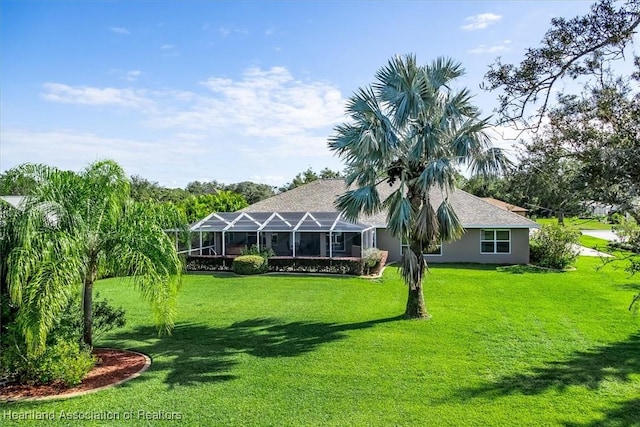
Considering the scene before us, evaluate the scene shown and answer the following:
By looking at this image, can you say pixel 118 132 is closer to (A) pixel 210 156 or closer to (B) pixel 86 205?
(A) pixel 210 156

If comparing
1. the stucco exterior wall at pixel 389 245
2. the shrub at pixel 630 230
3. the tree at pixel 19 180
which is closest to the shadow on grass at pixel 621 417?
the shrub at pixel 630 230

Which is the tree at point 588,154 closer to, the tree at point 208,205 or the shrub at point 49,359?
the shrub at point 49,359

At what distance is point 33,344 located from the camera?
699 centimetres

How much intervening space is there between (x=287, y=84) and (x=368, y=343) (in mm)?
11170

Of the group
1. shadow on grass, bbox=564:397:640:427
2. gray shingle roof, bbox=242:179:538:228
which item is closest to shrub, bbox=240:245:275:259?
gray shingle roof, bbox=242:179:538:228

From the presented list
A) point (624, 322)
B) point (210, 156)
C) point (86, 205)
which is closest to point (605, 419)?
point (624, 322)

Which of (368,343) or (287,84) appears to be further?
(287,84)

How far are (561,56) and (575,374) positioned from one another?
20.2 feet

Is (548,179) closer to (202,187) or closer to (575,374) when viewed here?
(575,374)

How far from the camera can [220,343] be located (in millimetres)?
10414

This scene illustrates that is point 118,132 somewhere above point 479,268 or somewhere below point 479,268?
above

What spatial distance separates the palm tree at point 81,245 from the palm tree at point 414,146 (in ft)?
19.2

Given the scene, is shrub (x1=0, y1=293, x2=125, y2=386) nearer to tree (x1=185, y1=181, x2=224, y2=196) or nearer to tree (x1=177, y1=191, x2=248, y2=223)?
A: tree (x1=177, y1=191, x2=248, y2=223)

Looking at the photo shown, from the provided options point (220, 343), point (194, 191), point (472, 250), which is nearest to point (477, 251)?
point (472, 250)
